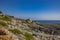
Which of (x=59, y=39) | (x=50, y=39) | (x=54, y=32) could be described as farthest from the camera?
(x=54, y=32)

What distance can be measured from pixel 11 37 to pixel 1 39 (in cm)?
96

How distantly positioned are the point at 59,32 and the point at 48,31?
127 inches

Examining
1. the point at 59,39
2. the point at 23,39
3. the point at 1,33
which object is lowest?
the point at 59,39

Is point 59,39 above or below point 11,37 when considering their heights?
below

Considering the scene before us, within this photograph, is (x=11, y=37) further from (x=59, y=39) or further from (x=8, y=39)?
(x=59, y=39)

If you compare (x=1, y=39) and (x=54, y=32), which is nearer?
(x=1, y=39)

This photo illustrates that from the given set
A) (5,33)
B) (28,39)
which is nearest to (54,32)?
(28,39)

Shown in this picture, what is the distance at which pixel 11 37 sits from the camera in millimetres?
13953

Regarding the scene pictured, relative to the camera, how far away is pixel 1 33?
1415cm

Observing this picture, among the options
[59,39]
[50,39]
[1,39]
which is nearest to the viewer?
[1,39]

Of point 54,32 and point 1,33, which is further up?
point 1,33

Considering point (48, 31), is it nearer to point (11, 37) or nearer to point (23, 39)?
point (23, 39)

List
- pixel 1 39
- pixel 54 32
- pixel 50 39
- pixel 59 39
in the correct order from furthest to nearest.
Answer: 1. pixel 54 32
2. pixel 59 39
3. pixel 50 39
4. pixel 1 39

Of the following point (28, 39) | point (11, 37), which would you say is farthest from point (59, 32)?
point (11, 37)
